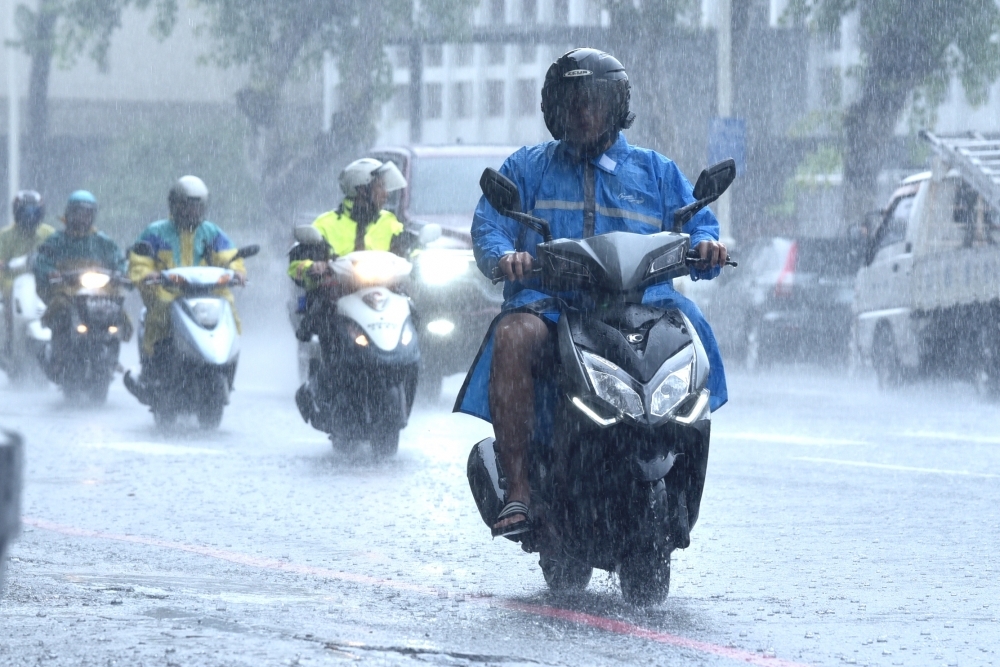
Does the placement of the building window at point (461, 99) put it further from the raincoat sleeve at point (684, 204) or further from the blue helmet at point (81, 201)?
the raincoat sleeve at point (684, 204)

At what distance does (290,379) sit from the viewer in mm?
20406

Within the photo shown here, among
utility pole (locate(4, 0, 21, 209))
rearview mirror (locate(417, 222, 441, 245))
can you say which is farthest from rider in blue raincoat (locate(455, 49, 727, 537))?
utility pole (locate(4, 0, 21, 209))

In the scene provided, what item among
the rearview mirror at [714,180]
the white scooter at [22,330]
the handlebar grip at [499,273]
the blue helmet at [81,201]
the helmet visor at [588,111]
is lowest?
the white scooter at [22,330]

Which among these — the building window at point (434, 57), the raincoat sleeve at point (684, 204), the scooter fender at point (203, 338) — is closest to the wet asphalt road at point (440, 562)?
the scooter fender at point (203, 338)

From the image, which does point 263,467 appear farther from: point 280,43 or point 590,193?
point 280,43

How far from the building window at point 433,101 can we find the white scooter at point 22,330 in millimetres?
67869

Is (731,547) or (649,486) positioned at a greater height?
(649,486)

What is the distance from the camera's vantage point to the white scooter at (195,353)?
13.5 m

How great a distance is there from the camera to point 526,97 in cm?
8431

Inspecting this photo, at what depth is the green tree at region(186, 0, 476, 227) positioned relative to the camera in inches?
1340

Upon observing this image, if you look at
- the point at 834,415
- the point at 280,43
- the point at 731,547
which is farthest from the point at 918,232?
the point at 280,43

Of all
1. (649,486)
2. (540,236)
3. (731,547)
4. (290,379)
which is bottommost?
(290,379)

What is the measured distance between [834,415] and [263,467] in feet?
18.2

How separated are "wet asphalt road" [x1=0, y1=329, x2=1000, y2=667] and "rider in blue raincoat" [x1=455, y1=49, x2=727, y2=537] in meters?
0.59
